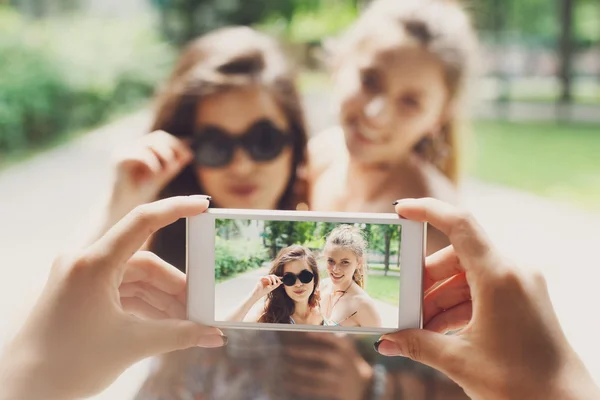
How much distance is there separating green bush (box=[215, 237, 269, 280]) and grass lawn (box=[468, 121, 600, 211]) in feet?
8.47

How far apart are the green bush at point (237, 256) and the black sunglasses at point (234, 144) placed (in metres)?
0.53

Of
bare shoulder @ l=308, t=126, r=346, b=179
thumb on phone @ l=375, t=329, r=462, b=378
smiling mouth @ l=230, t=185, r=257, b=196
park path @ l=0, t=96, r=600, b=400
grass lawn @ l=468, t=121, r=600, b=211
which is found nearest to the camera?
thumb on phone @ l=375, t=329, r=462, b=378

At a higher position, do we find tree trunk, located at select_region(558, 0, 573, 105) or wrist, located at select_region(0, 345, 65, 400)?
tree trunk, located at select_region(558, 0, 573, 105)

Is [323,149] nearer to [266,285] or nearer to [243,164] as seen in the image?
[243,164]

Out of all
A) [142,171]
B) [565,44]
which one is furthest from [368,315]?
[565,44]

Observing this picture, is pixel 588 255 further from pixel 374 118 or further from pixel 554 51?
pixel 554 51

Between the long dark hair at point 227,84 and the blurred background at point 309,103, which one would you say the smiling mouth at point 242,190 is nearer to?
the long dark hair at point 227,84

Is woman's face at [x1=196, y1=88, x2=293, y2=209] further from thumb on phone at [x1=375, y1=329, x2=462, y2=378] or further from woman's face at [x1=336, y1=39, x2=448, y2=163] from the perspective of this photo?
thumb on phone at [x1=375, y1=329, x2=462, y2=378]

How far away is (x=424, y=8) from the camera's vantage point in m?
1.18

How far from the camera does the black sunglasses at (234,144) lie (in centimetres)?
114

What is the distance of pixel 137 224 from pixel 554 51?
18.1ft

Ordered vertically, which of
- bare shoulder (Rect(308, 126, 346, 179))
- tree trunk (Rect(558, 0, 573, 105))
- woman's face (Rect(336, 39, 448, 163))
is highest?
tree trunk (Rect(558, 0, 573, 105))

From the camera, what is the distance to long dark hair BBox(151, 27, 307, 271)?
113 centimetres

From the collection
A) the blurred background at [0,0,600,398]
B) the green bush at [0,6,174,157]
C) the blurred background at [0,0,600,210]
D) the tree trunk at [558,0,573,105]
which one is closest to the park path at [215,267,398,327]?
the blurred background at [0,0,600,398]
